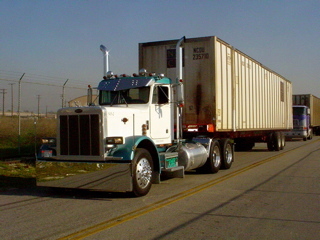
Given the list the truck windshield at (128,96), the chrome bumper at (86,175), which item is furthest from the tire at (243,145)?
the chrome bumper at (86,175)

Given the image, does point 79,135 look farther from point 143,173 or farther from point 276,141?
point 276,141

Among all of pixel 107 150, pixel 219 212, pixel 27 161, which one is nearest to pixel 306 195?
pixel 219 212

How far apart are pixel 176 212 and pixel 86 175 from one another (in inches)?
88.7

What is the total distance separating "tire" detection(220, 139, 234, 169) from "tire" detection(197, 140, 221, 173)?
0.27m

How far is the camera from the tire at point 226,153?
45.4ft

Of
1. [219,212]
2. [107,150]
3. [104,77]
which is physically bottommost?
[219,212]

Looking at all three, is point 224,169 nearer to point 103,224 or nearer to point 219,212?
point 219,212

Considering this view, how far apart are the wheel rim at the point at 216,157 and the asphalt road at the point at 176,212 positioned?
2032 millimetres

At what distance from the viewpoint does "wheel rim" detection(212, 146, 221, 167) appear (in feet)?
43.2

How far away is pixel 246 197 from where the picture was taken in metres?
8.78

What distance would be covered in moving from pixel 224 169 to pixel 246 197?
536 cm

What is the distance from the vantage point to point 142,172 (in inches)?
347

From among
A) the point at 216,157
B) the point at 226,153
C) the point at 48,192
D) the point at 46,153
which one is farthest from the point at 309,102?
the point at 46,153

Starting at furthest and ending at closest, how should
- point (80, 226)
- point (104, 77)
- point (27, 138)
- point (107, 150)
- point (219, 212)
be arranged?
point (27, 138)
point (104, 77)
point (107, 150)
point (219, 212)
point (80, 226)
